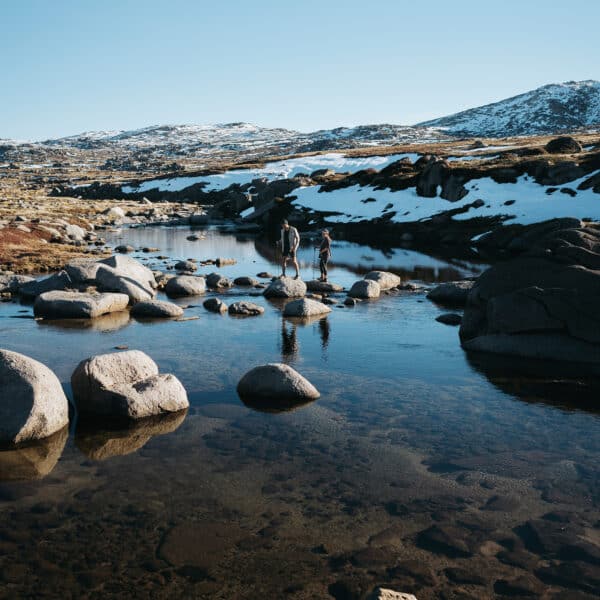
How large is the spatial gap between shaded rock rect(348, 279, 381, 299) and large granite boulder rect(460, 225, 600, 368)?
7765 mm

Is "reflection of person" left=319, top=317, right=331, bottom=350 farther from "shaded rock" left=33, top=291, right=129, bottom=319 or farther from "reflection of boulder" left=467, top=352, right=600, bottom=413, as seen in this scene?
"shaded rock" left=33, top=291, right=129, bottom=319

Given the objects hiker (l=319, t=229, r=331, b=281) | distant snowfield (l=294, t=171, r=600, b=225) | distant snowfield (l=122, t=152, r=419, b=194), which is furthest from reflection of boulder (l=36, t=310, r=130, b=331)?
distant snowfield (l=122, t=152, r=419, b=194)

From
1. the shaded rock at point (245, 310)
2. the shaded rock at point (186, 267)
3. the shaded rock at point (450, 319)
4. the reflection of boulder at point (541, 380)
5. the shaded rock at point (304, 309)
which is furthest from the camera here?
the shaded rock at point (186, 267)

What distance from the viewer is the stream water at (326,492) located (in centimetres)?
754

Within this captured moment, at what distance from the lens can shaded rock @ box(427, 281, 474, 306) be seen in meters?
27.7

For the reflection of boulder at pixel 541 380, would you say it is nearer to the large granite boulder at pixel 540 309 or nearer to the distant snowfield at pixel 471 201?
the large granite boulder at pixel 540 309

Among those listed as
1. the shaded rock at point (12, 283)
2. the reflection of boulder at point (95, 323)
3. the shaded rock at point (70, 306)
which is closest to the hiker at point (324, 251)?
the reflection of boulder at point (95, 323)

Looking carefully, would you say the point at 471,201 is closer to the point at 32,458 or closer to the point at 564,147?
the point at 564,147

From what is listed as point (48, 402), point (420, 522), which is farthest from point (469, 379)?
point (48, 402)

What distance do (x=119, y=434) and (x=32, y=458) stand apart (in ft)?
5.42

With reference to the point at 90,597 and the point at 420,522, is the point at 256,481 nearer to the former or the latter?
the point at 420,522

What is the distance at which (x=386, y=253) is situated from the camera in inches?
1902

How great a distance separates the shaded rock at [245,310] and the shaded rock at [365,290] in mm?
5766

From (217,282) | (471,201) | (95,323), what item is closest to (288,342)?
(95,323)
